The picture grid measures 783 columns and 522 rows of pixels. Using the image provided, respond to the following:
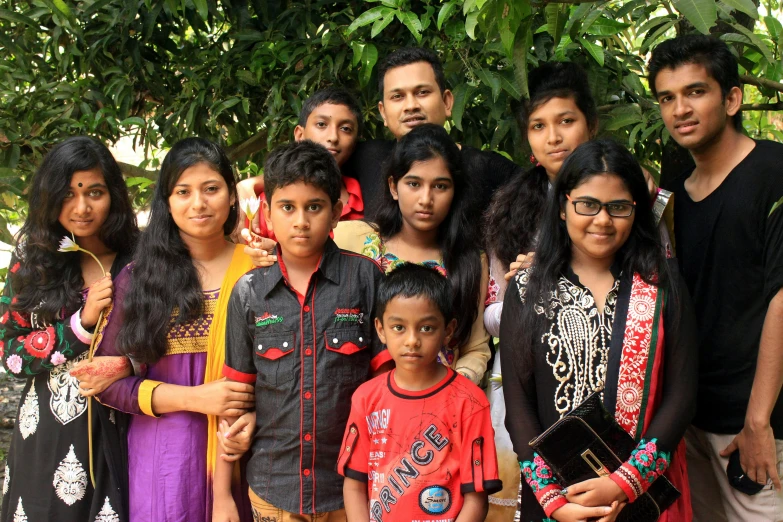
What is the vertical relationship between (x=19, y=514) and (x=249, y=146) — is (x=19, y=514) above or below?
below

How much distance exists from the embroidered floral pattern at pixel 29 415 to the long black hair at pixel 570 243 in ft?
5.22

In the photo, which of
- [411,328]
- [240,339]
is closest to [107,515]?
[240,339]

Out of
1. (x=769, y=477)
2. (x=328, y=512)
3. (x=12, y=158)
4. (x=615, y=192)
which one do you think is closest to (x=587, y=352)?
(x=615, y=192)

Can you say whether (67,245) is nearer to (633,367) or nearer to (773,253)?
(633,367)

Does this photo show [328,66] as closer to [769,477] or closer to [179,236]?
[179,236]

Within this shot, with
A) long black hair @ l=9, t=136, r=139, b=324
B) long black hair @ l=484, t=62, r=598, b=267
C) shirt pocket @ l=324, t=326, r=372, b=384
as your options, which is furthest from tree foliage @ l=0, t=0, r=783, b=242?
shirt pocket @ l=324, t=326, r=372, b=384

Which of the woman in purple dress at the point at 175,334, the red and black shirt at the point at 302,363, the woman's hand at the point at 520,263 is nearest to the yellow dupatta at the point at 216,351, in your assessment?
the woman in purple dress at the point at 175,334

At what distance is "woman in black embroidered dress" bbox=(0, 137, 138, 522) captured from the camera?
2.53 m

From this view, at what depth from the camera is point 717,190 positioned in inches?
94.5

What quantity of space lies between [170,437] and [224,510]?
30 centimetres

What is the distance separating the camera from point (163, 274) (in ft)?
8.05

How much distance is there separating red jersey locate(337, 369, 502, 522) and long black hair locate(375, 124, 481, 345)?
1.15 feet

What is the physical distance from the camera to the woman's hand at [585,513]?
199 cm

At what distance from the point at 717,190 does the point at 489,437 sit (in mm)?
1028
